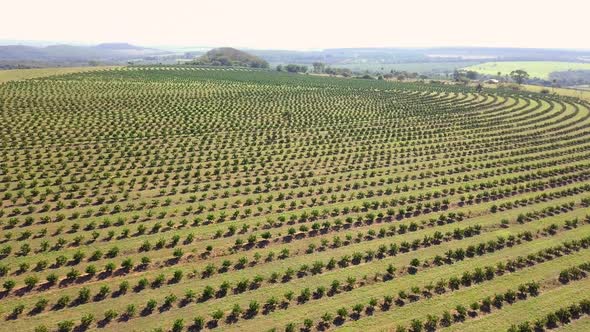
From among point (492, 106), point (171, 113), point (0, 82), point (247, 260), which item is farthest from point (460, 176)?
point (0, 82)

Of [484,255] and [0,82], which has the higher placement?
[0,82]

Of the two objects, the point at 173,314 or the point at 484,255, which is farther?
A: the point at 484,255

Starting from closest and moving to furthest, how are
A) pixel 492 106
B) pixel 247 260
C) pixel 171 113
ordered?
pixel 247 260
pixel 171 113
pixel 492 106

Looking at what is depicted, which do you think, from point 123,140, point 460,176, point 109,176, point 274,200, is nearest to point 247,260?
point 274,200

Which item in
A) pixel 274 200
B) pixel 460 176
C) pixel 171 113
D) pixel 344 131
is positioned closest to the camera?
pixel 274 200

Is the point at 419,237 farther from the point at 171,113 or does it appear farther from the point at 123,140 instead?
the point at 171,113

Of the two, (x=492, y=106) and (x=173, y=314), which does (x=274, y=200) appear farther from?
(x=492, y=106)
